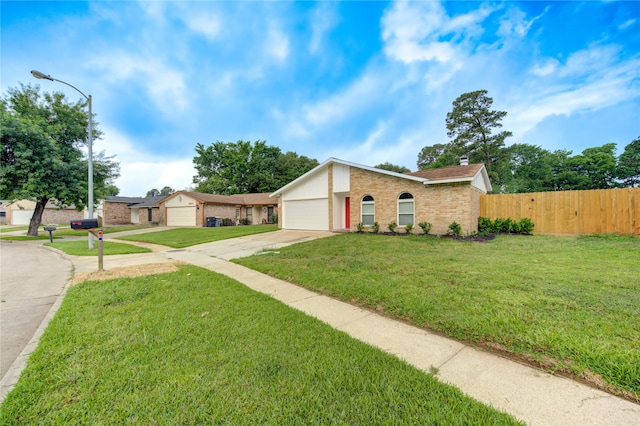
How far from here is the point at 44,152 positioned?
14.5m

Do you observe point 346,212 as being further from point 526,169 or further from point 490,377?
point 526,169

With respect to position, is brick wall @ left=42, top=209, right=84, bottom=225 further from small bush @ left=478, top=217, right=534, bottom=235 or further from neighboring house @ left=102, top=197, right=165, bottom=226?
small bush @ left=478, top=217, right=534, bottom=235

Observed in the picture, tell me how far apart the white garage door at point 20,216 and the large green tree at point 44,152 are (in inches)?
1054

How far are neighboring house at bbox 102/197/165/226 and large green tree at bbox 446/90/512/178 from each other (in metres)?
36.3

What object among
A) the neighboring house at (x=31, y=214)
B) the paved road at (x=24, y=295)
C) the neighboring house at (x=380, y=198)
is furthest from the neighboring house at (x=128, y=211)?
the paved road at (x=24, y=295)

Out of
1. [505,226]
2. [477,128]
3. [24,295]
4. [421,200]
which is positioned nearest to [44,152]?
[24,295]

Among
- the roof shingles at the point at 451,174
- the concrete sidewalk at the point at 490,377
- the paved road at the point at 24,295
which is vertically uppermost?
the roof shingles at the point at 451,174

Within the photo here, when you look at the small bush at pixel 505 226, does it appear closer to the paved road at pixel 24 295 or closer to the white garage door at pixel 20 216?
the paved road at pixel 24 295

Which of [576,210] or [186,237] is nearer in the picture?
[576,210]

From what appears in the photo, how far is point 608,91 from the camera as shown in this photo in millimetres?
12109

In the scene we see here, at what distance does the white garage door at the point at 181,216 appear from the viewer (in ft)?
82.1

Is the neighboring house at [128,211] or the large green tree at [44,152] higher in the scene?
the large green tree at [44,152]

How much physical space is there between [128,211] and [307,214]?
29.6 meters

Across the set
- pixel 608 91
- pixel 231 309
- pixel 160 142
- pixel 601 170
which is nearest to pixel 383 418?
pixel 231 309
